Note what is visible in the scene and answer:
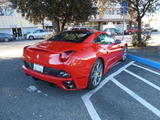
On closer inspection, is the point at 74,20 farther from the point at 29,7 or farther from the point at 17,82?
the point at 17,82

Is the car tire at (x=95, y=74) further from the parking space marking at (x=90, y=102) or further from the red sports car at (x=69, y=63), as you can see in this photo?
the parking space marking at (x=90, y=102)

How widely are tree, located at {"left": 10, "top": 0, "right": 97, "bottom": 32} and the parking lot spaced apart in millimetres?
3520

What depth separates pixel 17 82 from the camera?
156 inches

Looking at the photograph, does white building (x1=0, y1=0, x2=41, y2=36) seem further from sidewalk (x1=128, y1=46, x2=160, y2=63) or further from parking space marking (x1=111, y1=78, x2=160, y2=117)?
parking space marking (x1=111, y1=78, x2=160, y2=117)

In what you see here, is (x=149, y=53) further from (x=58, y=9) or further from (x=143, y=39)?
(x=58, y=9)

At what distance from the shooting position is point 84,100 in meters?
3.06

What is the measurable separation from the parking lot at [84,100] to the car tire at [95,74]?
151 mm

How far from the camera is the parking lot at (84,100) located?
100 inches

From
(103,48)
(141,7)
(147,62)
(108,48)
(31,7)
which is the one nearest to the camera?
(103,48)

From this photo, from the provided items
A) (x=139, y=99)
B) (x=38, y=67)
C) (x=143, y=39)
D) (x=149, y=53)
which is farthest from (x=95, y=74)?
(x=143, y=39)

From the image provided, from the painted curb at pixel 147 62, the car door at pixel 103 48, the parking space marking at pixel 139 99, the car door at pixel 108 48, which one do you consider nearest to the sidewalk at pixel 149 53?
the painted curb at pixel 147 62

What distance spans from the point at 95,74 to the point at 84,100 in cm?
76

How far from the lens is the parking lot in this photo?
255 centimetres

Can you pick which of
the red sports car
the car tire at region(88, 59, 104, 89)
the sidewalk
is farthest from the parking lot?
the sidewalk
